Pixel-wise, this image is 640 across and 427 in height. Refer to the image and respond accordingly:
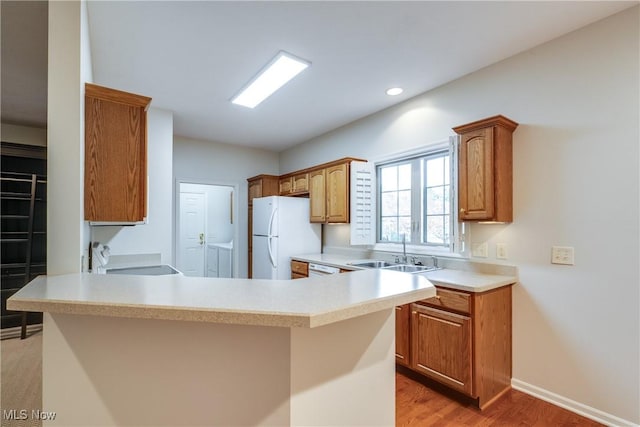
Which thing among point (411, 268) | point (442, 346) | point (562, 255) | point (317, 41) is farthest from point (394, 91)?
point (442, 346)

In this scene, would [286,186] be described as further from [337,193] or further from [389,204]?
[389,204]

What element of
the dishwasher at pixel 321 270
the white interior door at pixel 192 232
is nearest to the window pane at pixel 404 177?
the dishwasher at pixel 321 270

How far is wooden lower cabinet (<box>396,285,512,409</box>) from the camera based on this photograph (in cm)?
207

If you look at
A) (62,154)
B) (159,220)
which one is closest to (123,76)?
(159,220)

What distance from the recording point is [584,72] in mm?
2047

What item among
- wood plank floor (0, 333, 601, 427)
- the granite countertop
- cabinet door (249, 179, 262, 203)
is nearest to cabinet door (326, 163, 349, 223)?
the granite countertop

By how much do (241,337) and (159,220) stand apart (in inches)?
110

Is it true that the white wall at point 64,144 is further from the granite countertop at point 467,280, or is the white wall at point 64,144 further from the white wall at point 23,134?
the white wall at point 23,134

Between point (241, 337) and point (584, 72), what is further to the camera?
point (584, 72)

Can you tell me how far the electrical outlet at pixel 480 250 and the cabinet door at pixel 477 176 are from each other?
308mm

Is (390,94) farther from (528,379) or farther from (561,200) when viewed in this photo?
(528,379)

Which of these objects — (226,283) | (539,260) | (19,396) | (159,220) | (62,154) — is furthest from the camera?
(159,220)

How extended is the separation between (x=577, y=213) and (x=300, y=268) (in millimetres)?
2833

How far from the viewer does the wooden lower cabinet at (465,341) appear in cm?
207
